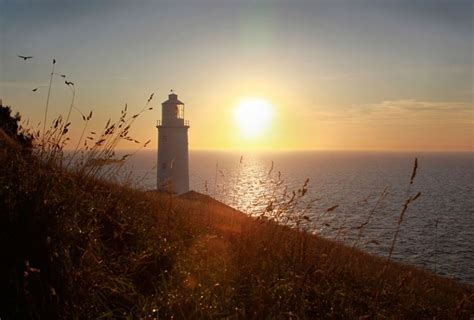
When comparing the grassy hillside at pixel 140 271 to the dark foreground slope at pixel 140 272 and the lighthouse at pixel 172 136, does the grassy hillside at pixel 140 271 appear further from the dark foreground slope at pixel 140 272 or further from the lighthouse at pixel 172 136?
the lighthouse at pixel 172 136

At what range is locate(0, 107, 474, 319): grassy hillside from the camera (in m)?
2.68

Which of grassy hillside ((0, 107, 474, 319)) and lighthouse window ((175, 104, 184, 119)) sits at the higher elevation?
lighthouse window ((175, 104, 184, 119))

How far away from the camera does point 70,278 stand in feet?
8.57

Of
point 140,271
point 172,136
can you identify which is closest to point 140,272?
point 140,271

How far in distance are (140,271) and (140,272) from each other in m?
0.05

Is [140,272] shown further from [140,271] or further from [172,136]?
[172,136]

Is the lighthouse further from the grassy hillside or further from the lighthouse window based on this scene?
the grassy hillside

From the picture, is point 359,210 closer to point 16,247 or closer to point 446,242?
point 446,242

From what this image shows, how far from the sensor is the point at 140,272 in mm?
3361

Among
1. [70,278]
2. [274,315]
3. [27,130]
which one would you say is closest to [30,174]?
[70,278]

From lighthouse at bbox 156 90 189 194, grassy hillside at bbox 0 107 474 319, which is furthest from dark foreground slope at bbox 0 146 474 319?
lighthouse at bbox 156 90 189 194

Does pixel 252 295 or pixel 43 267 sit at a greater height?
pixel 43 267

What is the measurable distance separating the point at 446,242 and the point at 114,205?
30.0 m

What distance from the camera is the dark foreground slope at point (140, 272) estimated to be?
2.67 m
